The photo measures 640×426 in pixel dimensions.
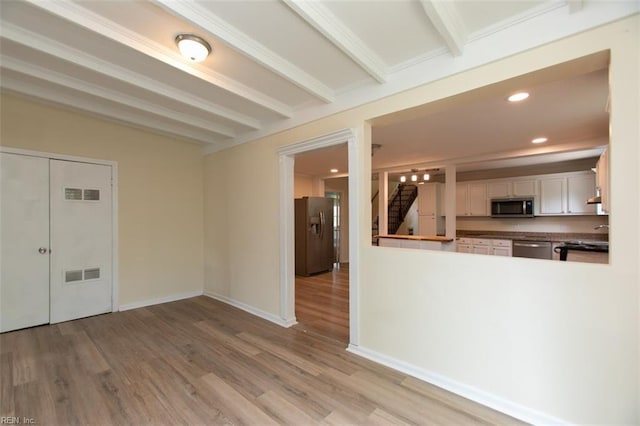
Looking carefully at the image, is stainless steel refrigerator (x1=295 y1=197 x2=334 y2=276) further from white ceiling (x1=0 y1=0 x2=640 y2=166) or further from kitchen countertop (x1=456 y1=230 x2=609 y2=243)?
kitchen countertop (x1=456 y1=230 x2=609 y2=243)

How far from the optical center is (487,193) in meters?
6.48

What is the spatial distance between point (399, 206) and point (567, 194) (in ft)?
14.9

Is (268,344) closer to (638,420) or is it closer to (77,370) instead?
(77,370)

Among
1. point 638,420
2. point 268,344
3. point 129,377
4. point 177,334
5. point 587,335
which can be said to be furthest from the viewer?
point 177,334

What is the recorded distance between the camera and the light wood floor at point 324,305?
10.5ft

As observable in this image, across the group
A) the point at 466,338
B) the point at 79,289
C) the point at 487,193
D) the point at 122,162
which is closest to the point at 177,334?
the point at 79,289

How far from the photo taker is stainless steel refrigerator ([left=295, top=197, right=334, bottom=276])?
613cm

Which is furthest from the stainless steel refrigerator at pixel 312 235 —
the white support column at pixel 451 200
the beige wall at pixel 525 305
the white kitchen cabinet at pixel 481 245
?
the beige wall at pixel 525 305

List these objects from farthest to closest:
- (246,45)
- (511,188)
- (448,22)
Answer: (511,188) → (246,45) → (448,22)

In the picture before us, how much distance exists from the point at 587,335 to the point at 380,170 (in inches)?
196

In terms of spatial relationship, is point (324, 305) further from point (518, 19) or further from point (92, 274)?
point (518, 19)

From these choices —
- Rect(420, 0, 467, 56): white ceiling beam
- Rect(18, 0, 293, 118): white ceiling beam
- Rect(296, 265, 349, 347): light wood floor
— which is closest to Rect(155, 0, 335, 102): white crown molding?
Rect(18, 0, 293, 118): white ceiling beam

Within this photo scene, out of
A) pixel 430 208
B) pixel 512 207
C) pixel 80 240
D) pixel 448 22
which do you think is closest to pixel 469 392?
pixel 448 22

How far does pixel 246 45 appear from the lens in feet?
6.50
